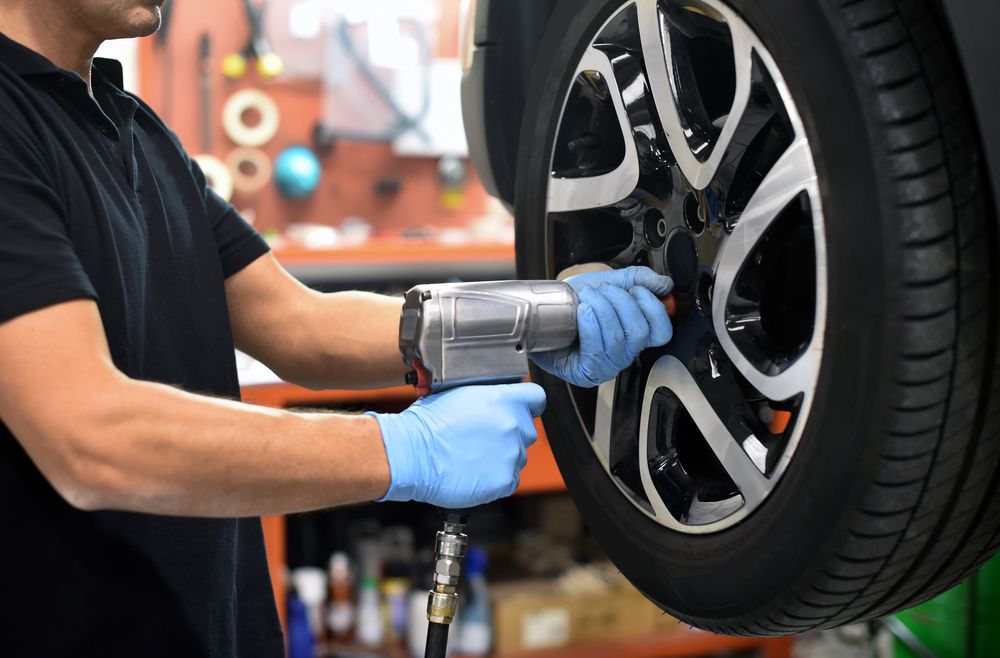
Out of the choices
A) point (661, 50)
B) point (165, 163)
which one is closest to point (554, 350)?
point (661, 50)

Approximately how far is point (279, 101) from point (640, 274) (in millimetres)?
2289

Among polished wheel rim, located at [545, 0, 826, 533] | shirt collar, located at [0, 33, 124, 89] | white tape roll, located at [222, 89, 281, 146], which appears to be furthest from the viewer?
white tape roll, located at [222, 89, 281, 146]

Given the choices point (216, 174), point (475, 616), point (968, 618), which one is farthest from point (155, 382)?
point (216, 174)

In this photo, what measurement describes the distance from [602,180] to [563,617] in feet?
5.88

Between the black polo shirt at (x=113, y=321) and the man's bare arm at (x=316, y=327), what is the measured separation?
0.10 m

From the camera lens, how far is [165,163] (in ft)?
4.13

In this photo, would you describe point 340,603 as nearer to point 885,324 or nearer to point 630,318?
point 630,318

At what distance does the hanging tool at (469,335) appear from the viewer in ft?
2.95

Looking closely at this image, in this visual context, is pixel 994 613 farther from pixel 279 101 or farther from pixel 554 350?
pixel 279 101

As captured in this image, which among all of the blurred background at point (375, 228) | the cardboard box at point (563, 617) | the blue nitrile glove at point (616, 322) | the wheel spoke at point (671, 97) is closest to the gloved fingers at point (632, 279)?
the blue nitrile glove at point (616, 322)

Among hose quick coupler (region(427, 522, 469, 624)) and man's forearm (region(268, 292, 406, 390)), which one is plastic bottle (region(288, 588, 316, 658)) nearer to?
man's forearm (region(268, 292, 406, 390))

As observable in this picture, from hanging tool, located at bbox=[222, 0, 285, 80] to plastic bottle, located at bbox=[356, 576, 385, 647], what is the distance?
151cm

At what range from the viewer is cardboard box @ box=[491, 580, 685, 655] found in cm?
253

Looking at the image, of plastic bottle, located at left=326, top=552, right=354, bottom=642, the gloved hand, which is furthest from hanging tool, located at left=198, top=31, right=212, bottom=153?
the gloved hand
